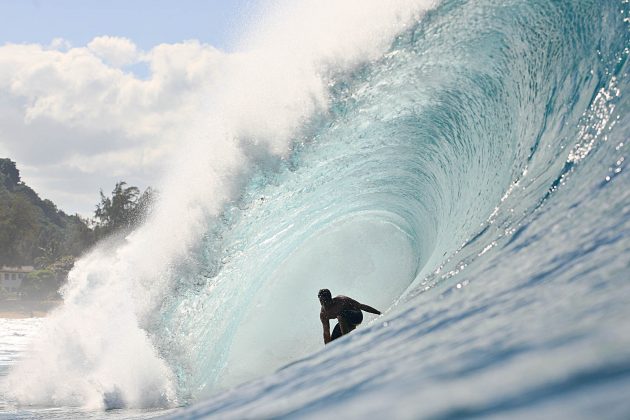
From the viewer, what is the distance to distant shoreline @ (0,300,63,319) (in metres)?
82.5

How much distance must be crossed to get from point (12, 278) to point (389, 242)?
97.3m

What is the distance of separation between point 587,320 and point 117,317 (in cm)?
1159

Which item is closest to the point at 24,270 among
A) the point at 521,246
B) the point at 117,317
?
the point at 117,317

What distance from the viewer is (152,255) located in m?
12.1

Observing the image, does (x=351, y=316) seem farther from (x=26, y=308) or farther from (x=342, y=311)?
(x=26, y=308)

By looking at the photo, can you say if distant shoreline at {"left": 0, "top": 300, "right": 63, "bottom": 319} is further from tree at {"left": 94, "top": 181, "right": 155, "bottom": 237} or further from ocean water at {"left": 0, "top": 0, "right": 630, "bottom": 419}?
ocean water at {"left": 0, "top": 0, "right": 630, "bottom": 419}

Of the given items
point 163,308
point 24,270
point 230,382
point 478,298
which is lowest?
point 478,298

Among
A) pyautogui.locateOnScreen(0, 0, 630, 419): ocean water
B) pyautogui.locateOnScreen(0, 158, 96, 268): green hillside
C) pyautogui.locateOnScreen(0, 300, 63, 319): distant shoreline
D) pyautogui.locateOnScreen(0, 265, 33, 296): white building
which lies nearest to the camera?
pyautogui.locateOnScreen(0, 0, 630, 419): ocean water

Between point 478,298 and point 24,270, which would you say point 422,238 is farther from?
point 24,270

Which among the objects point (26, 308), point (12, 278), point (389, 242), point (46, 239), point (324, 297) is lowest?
point (324, 297)

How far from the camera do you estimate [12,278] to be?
338 ft

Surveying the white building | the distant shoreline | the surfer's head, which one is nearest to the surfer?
the surfer's head

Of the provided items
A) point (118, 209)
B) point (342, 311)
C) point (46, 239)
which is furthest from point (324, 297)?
point (46, 239)

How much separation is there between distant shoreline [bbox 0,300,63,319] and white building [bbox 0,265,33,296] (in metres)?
7.73
